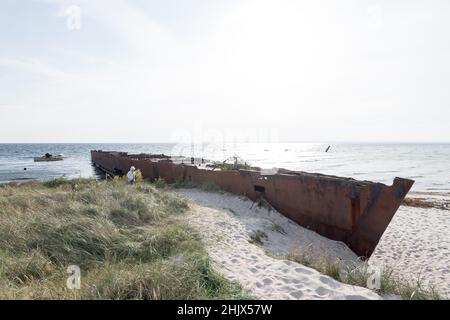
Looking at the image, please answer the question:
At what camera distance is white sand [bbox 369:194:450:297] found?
614 centimetres

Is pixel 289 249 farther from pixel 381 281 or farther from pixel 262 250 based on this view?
pixel 381 281

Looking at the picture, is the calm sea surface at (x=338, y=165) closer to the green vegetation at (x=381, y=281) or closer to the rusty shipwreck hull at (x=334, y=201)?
the rusty shipwreck hull at (x=334, y=201)

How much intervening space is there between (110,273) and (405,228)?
9.53 m

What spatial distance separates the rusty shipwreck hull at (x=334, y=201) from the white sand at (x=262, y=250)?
0.29 meters

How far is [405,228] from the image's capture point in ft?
33.0

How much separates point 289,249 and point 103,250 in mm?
3323

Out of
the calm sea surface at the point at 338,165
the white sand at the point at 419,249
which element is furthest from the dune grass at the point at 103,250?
the calm sea surface at the point at 338,165

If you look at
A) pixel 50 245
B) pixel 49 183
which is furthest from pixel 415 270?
pixel 49 183

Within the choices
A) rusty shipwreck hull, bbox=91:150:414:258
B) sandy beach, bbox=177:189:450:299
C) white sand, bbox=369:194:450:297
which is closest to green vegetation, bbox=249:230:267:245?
sandy beach, bbox=177:189:450:299

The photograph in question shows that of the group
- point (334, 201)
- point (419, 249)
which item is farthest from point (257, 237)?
point (419, 249)

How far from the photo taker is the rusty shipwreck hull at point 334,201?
6633 mm

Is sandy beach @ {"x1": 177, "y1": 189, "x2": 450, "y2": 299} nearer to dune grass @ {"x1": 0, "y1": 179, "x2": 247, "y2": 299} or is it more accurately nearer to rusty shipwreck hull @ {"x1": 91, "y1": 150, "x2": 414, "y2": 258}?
rusty shipwreck hull @ {"x1": 91, "y1": 150, "x2": 414, "y2": 258}

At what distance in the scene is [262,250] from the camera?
552 cm
